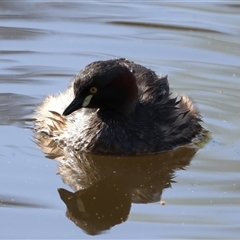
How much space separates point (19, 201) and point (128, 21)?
5.71 metres

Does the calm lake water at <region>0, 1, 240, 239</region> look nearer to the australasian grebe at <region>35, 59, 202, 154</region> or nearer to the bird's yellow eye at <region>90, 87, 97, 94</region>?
the australasian grebe at <region>35, 59, 202, 154</region>

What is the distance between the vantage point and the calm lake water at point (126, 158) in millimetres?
6719

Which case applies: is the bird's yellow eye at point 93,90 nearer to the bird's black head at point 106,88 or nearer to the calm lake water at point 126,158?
the bird's black head at point 106,88

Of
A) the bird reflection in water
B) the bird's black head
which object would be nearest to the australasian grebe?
the bird's black head

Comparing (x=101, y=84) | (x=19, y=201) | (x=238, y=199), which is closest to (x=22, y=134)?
(x=101, y=84)

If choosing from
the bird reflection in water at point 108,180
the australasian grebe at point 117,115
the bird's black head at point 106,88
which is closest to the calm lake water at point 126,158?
the bird reflection in water at point 108,180

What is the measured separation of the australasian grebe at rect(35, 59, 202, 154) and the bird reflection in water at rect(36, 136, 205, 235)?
0.11m

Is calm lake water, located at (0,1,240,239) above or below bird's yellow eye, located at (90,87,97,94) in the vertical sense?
below

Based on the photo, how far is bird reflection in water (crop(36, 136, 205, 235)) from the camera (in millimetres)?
6891

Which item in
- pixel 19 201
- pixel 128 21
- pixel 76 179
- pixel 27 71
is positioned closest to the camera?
pixel 19 201

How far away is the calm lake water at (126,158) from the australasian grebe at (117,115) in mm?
170

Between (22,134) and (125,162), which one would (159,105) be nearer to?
(125,162)

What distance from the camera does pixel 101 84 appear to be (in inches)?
322

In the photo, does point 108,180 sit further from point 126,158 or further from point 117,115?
point 117,115
